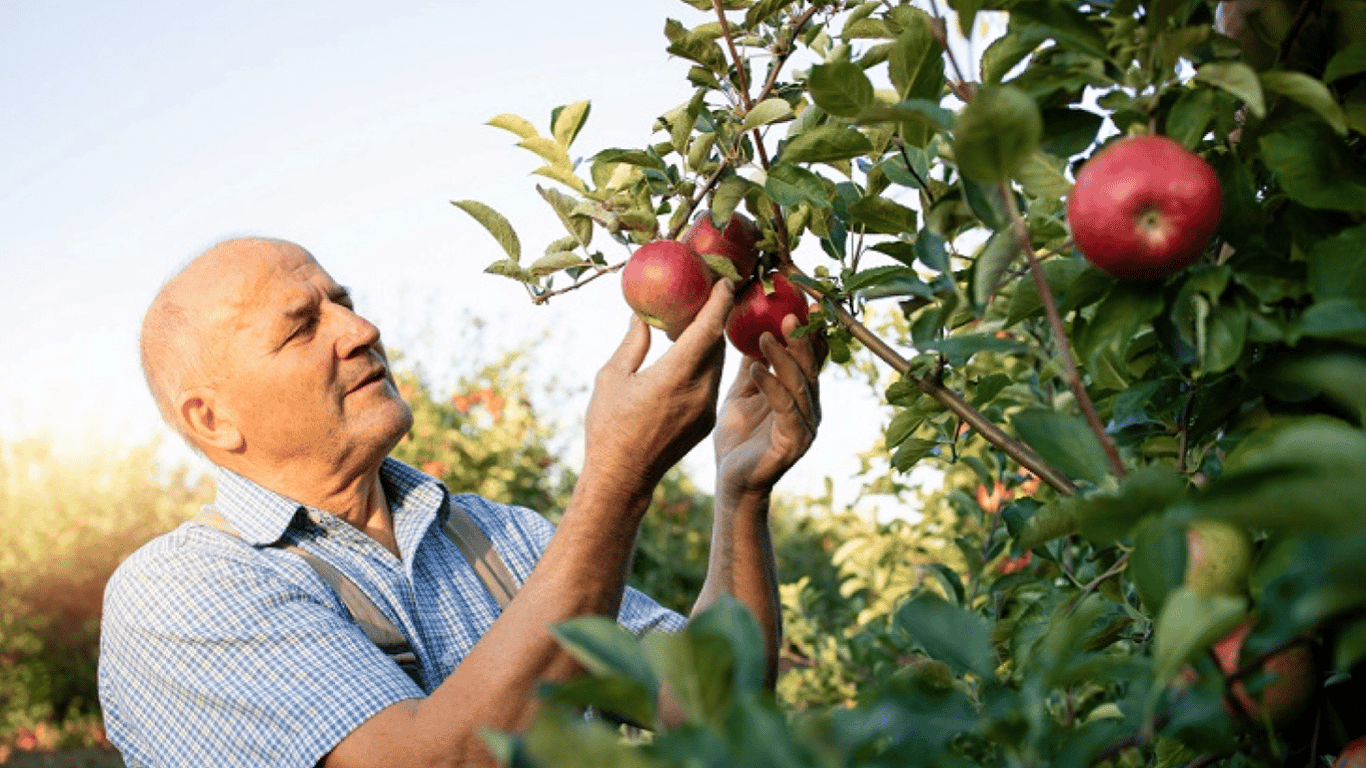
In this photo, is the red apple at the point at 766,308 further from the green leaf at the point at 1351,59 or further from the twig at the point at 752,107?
the green leaf at the point at 1351,59

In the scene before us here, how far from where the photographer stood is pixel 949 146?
1.01m

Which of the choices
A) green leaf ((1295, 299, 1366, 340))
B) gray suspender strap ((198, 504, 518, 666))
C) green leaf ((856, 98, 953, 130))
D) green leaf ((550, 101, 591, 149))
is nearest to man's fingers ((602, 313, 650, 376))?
green leaf ((550, 101, 591, 149))

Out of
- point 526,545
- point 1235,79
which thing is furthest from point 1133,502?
point 526,545

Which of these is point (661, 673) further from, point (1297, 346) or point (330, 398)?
point (330, 398)

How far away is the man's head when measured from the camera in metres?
2.14

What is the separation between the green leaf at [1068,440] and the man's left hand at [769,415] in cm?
69

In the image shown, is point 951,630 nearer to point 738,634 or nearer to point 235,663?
point 738,634

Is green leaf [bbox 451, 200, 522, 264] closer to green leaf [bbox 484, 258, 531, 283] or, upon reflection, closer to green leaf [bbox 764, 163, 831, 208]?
green leaf [bbox 484, 258, 531, 283]

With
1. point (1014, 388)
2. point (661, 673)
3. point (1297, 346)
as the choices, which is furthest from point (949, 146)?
point (1014, 388)

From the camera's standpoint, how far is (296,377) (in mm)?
2133

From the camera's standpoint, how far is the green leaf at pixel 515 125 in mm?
1354

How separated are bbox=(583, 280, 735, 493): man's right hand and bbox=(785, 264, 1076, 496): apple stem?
0.23 m

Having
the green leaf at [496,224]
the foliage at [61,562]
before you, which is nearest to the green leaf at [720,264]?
the green leaf at [496,224]

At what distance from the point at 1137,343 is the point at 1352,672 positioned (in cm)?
34
